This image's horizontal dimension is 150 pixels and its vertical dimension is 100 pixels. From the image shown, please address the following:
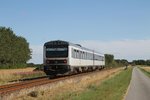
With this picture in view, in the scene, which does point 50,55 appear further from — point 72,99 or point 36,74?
point 72,99

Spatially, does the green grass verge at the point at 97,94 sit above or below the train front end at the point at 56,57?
below

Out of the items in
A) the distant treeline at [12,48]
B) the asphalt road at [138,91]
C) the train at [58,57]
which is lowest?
the asphalt road at [138,91]

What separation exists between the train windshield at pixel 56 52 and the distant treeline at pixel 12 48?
6360cm

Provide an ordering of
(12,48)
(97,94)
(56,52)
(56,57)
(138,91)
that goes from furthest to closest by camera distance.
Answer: (12,48)
(56,52)
(56,57)
(138,91)
(97,94)

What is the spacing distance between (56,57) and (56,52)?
531 mm

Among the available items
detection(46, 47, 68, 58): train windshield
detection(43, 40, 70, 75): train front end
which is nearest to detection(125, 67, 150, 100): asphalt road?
detection(43, 40, 70, 75): train front end

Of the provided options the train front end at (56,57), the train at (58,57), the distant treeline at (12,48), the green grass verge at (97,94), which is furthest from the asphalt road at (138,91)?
the distant treeline at (12,48)

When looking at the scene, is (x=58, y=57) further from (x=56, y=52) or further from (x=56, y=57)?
(x=56, y=52)

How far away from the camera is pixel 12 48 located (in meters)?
114

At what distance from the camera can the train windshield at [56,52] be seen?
37031 millimetres

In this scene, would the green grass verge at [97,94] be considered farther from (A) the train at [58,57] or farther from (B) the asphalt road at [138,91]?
(A) the train at [58,57]

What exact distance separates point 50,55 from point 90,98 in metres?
17.5

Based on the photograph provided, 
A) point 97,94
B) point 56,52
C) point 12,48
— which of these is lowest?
point 97,94

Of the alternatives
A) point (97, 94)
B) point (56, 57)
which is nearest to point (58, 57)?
point (56, 57)
